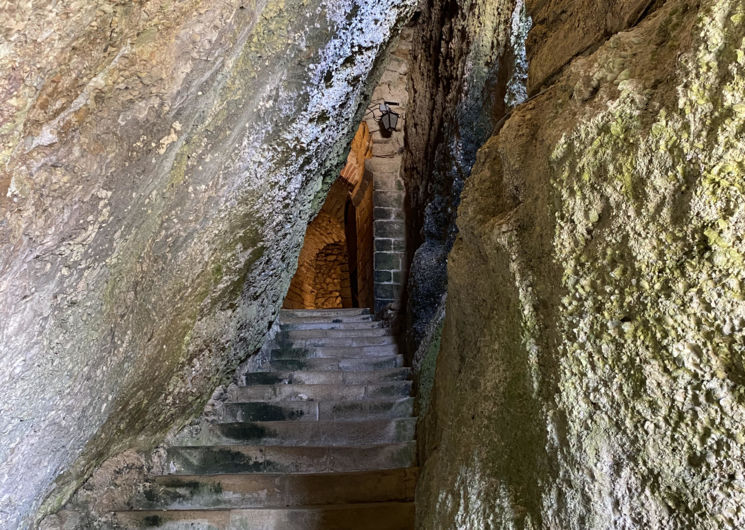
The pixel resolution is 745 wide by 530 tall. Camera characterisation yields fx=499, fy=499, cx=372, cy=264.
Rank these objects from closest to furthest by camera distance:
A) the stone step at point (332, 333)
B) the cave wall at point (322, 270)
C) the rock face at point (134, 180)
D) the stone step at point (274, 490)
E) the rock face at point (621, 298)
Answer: the rock face at point (621, 298)
the rock face at point (134, 180)
the stone step at point (274, 490)
the stone step at point (332, 333)
the cave wall at point (322, 270)

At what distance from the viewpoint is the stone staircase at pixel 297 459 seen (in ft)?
7.76

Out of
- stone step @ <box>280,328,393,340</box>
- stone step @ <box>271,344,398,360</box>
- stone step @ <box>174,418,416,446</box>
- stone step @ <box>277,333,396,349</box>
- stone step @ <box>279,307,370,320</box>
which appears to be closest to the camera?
stone step @ <box>174,418,416,446</box>

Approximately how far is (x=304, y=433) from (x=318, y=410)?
0.25 m

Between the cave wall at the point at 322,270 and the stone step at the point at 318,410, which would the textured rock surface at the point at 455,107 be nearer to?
the stone step at the point at 318,410

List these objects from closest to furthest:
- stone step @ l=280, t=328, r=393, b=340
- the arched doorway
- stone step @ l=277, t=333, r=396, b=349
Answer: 1. stone step @ l=277, t=333, r=396, b=349
2. stone step @ l=280, t=328, r=393, b=340
3. the arched doorway

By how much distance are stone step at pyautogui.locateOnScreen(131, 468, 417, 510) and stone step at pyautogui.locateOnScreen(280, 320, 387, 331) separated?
6.24 ft

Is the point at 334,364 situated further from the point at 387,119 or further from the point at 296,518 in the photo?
the point at 387,119

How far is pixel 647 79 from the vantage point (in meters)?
0.93

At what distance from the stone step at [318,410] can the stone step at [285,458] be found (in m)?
0.39

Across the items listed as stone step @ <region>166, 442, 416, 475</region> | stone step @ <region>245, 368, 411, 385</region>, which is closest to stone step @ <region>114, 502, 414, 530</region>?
stone step @ <region>166, 442, 416, 475</region>

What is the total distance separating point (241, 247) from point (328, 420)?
4.66 ft

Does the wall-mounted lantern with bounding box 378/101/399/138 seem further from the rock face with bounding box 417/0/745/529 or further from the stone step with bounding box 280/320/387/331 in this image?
the rock face with bounding box 417/0/745/529

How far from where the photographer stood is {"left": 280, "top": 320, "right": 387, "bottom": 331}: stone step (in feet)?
15.0

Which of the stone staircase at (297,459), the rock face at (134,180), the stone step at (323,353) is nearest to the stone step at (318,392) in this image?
the stone staircase at (297,459)
